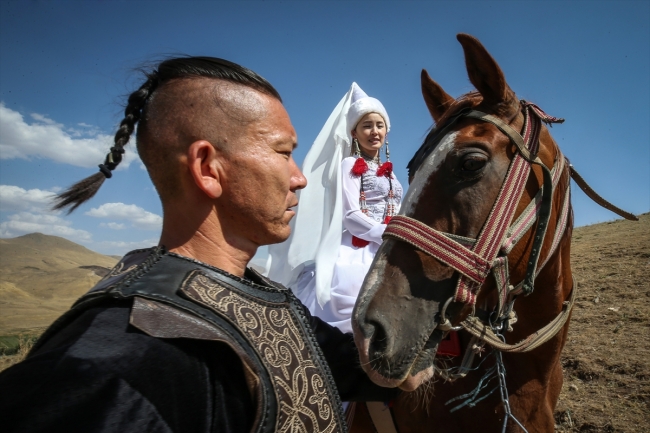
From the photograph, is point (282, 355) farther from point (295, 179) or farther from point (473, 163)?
point (473, 163)

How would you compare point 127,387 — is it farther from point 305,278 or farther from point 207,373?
point 305,278

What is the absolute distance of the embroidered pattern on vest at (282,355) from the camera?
944mm

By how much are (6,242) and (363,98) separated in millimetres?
72103

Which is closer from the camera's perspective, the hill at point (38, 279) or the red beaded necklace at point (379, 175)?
the red beaded necklace at point (379, 175)

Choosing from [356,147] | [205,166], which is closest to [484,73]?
[205,166]

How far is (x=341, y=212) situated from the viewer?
128 inches

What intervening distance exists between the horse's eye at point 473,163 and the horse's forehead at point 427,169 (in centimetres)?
9

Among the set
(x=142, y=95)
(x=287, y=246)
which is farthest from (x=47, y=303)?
(x=142, y=95)

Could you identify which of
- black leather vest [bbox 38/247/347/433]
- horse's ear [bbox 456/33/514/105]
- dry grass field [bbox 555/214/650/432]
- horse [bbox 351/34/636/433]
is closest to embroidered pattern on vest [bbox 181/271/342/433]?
black leather vest [bbox 38/247/347/433]

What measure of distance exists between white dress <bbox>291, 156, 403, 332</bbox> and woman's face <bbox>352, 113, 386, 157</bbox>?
5.7 inches

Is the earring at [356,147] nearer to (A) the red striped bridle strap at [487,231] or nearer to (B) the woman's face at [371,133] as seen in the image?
(B) the woman's face at [371,133]

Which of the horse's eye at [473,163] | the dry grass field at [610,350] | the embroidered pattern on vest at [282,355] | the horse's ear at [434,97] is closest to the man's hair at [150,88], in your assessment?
the embroidered pattern on vest at [282,355]

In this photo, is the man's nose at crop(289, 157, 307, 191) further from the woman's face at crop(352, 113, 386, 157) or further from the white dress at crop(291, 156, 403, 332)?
the woman's face at crop(352, 113, 386, 157)

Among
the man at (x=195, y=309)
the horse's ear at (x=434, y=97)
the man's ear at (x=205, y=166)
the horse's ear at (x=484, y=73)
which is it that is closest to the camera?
the man at (x=195, y=309)
